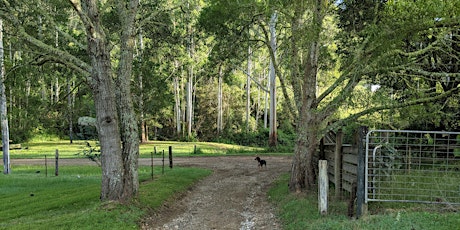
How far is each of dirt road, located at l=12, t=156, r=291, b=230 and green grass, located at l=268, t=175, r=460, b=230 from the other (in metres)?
0.49

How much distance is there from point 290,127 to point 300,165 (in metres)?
37.3

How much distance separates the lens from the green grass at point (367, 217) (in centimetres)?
602

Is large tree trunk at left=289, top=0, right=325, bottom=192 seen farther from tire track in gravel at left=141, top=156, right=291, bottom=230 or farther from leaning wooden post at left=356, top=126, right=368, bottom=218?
leaning wooden post at left=356, top=126, right=368, bottom=218

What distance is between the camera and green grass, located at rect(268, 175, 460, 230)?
6.02 m

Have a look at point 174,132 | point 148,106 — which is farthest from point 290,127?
point 148,106

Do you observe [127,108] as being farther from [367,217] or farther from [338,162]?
[367,217]

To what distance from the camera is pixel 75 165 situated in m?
20.9

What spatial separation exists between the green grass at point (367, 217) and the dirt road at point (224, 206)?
49 cm

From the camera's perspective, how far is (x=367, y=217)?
6684 millimetres

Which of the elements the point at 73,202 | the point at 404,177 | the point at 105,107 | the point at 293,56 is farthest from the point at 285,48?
the point at 73,202

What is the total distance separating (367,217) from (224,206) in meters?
4.90

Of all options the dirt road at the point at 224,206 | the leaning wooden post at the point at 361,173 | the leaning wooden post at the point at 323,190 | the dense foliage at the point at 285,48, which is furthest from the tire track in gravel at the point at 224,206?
the dense foliage at the point at 285,48

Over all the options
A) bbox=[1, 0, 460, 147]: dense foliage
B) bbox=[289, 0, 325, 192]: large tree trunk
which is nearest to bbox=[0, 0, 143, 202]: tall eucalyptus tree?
bbox=[1, 0, 460, 147]: dense foliage

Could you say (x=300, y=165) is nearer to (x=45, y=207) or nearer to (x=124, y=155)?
(x=124, y=155)
